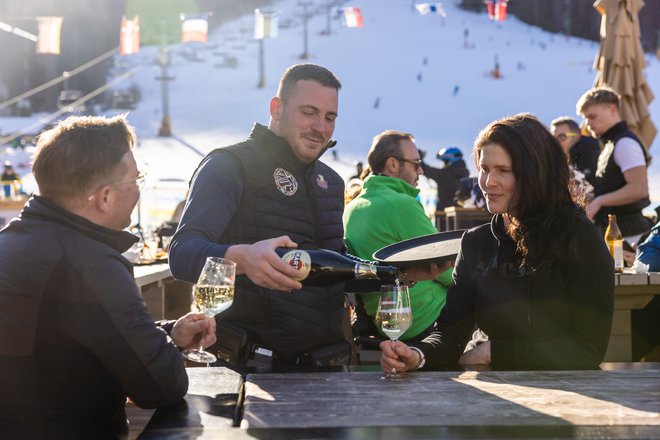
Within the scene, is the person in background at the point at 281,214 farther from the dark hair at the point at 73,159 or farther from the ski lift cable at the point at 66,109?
the ski lift cable at the point at 66,109

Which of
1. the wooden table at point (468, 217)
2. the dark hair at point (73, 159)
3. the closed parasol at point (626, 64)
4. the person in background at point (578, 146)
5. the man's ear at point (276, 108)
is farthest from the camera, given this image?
the wooden table at point (468, 217)

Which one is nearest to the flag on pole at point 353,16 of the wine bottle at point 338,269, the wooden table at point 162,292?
the wooden table at point 162,292

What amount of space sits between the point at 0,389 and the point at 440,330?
3.97ft

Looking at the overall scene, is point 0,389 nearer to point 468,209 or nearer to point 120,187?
point 120,187

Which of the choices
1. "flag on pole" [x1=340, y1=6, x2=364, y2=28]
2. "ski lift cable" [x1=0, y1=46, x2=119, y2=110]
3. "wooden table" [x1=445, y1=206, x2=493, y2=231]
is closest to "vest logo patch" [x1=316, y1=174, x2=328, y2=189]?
"wooden table" [x1=445, y1=206, x2=493, y2=231]

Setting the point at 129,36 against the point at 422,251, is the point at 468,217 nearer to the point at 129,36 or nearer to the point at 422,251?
the point at 422,251

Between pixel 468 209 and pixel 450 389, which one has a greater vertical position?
pixel 468 209

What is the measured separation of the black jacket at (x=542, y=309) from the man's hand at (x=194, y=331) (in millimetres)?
586

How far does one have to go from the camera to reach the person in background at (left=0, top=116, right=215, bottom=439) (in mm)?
1652

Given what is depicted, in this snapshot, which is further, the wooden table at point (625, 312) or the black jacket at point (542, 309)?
the wooden table at point (625, 312)

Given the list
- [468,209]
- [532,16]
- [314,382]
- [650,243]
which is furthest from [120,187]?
[532,16]

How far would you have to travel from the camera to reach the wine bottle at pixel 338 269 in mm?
2473

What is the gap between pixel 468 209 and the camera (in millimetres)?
7383

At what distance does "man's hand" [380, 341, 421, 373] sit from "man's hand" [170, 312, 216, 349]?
0.41 m
